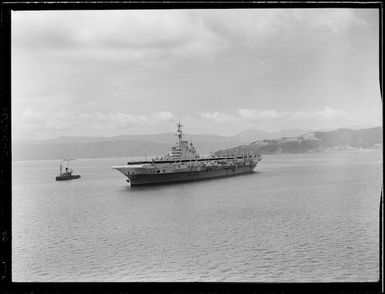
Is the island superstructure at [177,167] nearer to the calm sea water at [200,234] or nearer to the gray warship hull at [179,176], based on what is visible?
the gray warship hull at [179,176]

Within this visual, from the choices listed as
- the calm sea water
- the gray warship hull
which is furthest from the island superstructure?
the calm sea water

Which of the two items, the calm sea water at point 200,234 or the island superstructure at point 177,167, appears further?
the island superstructure at point 177,167

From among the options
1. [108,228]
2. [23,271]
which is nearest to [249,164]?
[108,228]

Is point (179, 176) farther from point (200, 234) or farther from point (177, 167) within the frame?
point (200, 234)

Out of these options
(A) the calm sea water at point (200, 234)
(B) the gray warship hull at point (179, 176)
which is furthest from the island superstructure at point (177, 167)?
(A) the calm sea water at point (200, 234)
